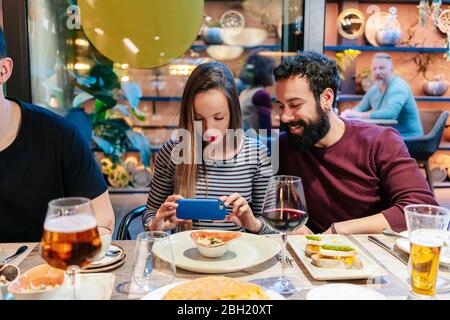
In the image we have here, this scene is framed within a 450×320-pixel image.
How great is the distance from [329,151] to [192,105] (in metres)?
0.64

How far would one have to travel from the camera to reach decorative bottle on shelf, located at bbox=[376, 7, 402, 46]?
4.37 metres

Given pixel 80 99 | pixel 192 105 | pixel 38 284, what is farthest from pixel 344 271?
pixel 80 99

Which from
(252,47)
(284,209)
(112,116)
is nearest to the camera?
(284,209)

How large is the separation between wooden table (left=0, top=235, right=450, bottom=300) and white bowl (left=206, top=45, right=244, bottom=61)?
2557 millimetres

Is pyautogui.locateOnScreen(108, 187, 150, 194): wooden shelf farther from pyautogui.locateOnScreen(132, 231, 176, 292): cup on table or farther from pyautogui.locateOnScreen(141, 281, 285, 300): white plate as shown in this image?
pyautogui.locateOnScreen(141, 281, 285, 300): white plate

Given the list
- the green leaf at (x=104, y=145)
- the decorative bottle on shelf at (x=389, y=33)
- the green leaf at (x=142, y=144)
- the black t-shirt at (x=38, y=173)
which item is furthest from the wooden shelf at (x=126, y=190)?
the decorative bottle on shelf at (x=389, y=33)

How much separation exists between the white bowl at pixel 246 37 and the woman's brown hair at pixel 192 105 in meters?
1.87

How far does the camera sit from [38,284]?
1016 mm

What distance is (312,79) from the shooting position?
1.98 meters

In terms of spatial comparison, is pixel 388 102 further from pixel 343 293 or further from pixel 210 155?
pixel 343 293

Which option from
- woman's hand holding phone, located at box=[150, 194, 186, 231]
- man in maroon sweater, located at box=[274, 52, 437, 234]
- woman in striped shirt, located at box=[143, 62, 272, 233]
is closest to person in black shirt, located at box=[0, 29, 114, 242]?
woman's hand holding phone, located at box=[150, 194, 186, 231]

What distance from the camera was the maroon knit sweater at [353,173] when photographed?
195 cm

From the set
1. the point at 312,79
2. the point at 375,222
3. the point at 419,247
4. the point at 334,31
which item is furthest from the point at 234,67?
the point at 419,247
